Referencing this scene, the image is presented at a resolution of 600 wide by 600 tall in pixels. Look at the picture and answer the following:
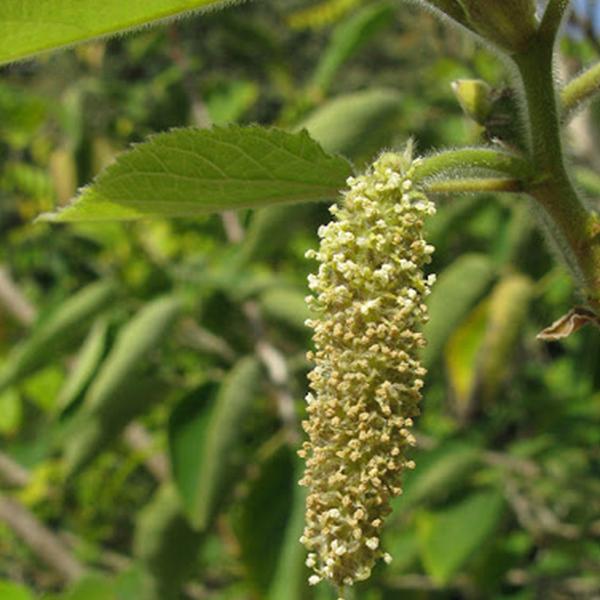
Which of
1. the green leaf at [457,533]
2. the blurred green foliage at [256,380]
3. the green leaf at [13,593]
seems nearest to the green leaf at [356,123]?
the blurred green foliage at [256,380]

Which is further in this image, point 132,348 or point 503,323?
point 503,323

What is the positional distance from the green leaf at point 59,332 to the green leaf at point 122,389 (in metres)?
0.10

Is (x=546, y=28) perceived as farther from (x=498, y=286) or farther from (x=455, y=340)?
(x=455, y=340)

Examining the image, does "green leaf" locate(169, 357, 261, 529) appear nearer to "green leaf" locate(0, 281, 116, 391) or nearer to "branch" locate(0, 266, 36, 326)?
"green leaf" locate(0, 281, 116, 391)

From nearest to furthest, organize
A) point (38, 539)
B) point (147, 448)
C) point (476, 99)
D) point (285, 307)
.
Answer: point (476, 99) → point (285, 307) → point (38, 539) → point (147, 448)

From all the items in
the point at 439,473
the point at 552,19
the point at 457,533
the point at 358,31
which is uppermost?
the point at 358,31

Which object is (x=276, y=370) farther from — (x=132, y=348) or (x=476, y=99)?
(x=476, y=99)

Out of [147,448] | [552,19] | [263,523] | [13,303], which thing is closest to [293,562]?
[263,523]

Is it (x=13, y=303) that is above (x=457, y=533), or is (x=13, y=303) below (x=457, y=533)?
above

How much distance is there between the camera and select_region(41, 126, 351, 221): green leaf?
0.84m

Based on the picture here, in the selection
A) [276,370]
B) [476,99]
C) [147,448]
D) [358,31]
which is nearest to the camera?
[476,99]

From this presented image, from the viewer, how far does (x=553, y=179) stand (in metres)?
0.81

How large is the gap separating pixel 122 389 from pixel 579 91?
46.3 inches

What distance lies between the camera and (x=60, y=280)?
102 inches
